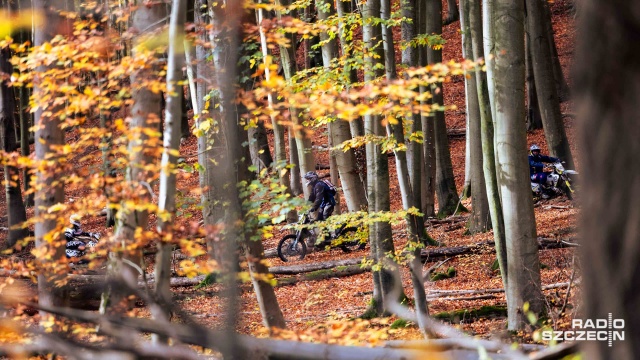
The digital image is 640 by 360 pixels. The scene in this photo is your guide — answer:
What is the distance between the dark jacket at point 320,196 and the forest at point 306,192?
0.07 meters

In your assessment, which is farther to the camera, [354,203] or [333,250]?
[333,250]

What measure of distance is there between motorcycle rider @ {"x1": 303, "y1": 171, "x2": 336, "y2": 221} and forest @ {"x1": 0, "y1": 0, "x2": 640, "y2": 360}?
54 mm

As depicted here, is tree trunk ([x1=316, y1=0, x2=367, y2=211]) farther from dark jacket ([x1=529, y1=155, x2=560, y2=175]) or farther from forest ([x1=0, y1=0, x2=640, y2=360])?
dark jacket ([x1=529, y1=155, x2=560, y2=175])

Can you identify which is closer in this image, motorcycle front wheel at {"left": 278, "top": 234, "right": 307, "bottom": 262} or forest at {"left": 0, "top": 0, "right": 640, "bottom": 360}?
forest at {"left": 0, "top": 0, "right": 640, "bottom": 360}

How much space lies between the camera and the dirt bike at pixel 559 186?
16.5 m

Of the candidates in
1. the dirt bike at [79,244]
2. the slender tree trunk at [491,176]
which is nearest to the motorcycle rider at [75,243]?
the dirt bike at [79,244]

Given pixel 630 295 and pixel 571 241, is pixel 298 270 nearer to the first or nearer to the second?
pixel 571 241

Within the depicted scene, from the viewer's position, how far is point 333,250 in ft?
54.1

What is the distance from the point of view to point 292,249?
1591 centimetres

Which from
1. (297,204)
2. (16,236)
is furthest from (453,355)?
(16,236)

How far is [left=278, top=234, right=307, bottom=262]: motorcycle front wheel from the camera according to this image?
15828mm

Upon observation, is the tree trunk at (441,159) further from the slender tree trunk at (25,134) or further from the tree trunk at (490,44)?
the slender tree trunk at (25,134)

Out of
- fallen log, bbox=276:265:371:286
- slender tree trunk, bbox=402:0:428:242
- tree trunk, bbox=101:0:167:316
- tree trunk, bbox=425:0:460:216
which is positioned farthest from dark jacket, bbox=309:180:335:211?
tree trunk, bbox=101:0:167:316

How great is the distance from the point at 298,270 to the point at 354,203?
2.29 metres
